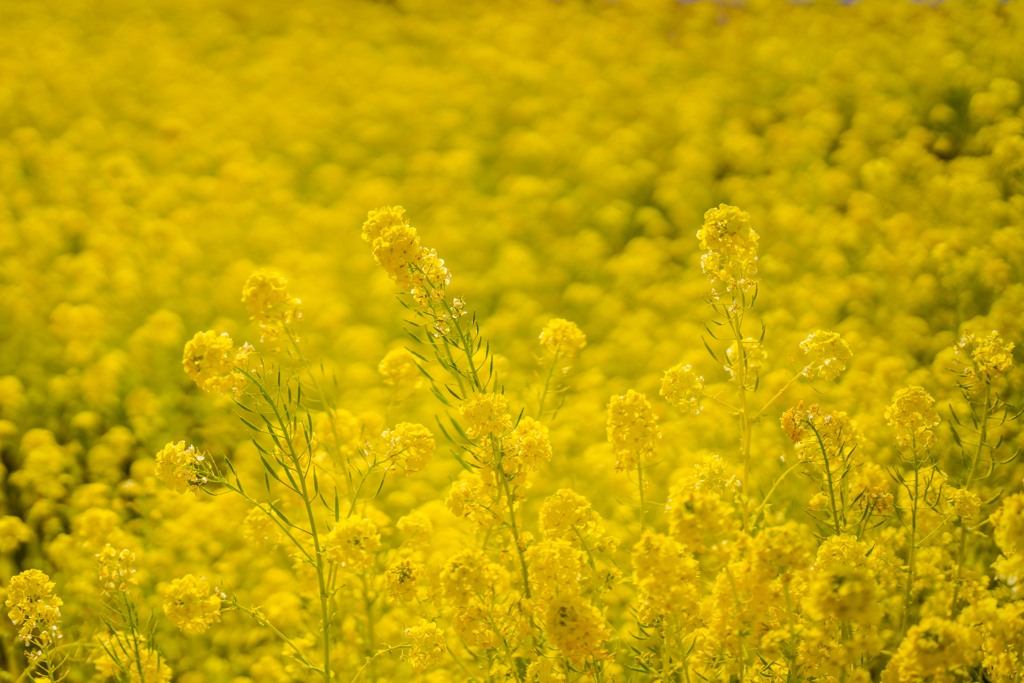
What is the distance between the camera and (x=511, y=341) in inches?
192

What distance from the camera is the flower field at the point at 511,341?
2.27 meters

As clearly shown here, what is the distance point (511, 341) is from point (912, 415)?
8.58 ft

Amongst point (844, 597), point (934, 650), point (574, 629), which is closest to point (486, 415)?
point (574, 629)

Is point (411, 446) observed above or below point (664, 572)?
above

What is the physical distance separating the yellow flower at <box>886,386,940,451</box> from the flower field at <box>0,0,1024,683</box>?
0.6 inches

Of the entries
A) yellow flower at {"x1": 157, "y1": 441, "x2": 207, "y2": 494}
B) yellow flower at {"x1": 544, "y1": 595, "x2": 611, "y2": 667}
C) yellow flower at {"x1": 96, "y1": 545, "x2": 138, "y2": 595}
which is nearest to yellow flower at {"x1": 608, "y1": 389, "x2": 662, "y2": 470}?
yellow flower at {"x1": 544, "y1": 595, "x2": 611, "y2": 667}

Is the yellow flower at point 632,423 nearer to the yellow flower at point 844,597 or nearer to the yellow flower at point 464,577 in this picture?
the yellow flower at point 464,577

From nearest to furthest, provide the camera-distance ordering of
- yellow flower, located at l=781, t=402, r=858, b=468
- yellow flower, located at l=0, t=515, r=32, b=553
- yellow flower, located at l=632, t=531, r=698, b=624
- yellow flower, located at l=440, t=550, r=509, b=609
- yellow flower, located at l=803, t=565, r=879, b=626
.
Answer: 1. yellow flower, located at l=803, t=565, r=879, b=626
2. yellow flower, located at l=632, t=531, r=698, b=624
3. yellow flower, located at l=440, t=550, r=509, b=609
4. yellow flower, located at l=781, t=402, r=858, b=468
5. yellow flower, located at l=0, t=515, r=32, b=553

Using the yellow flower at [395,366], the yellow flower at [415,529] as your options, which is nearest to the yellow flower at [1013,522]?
the yellow flower at [415,529]

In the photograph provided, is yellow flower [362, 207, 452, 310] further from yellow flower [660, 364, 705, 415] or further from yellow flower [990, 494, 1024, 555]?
yellow flower [990, 494, 1024, 555]

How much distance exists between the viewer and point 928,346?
473 cm

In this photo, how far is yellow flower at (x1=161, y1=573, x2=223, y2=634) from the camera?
7.88ft

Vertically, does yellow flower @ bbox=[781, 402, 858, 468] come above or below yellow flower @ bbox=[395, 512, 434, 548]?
below

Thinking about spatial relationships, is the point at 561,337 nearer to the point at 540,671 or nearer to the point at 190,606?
the point at 540,671
